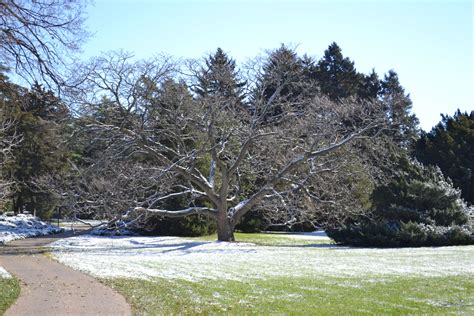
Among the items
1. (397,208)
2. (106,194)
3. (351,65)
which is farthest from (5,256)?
A: (351,65)

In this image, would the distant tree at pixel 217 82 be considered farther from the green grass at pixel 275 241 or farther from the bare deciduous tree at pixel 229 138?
the green grass at pixel 275 241

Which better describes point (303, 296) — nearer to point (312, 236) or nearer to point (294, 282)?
point (294, 282)

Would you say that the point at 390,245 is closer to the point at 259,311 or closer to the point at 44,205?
the point at 259,311

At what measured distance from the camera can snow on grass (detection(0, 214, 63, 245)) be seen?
104ft

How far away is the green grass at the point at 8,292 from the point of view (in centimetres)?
1024

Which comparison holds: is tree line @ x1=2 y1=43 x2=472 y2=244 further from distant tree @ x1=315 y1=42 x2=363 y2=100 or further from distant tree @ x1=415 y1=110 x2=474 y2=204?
distant tree @ x1=315 y1=42 x2=363 y2=100

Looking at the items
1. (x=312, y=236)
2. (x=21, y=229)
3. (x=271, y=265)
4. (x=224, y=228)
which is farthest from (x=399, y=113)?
(x=21, y=229)

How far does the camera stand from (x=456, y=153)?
36.1 meters

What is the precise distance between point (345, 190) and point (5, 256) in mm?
18491

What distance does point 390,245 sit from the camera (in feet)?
87.9

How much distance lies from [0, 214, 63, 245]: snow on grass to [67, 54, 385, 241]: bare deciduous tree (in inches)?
293

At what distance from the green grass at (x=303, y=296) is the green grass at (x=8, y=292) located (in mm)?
2067

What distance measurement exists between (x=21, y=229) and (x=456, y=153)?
1123 inches

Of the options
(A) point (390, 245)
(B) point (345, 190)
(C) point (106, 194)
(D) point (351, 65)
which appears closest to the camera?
(A) point (390, 245)
